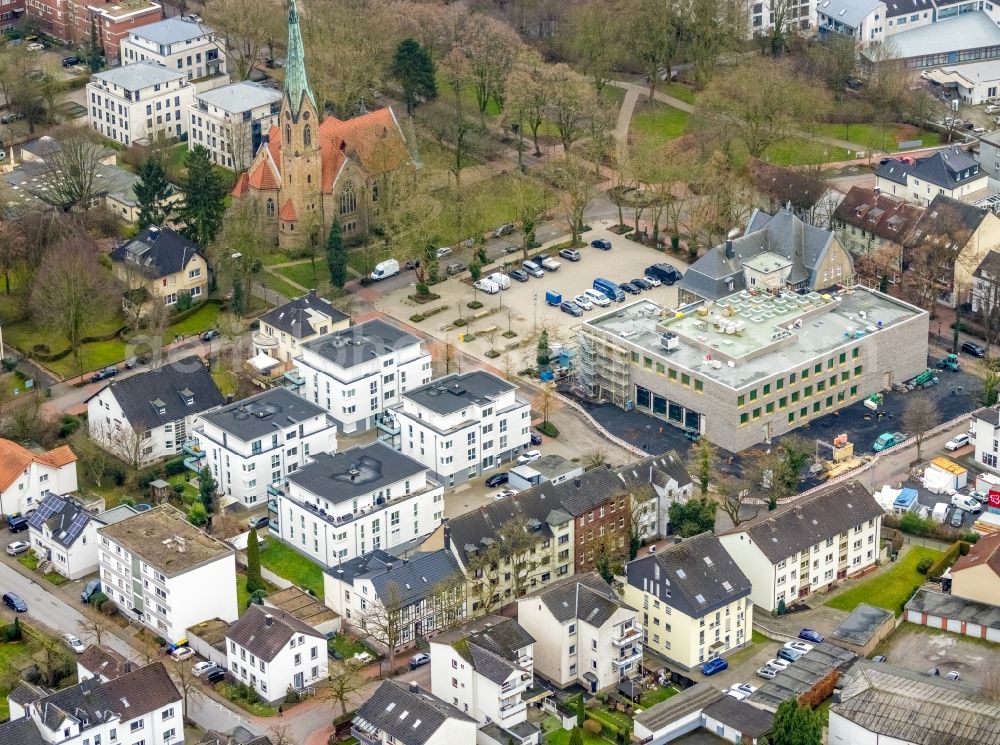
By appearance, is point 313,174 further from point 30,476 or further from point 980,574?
point 980,574

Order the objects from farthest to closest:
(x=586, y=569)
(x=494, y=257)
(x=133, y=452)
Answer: (x=494, y=257) → (x=133, y=452) → (x=586, y=569)

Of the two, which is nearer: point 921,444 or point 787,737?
point 787,737

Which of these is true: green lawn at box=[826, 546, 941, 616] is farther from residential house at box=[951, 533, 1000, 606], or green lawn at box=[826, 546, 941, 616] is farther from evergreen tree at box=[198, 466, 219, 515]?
evergreen tree at box=[198, 466, 219, 515]

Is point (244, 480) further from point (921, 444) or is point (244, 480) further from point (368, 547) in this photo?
point (921, 444)

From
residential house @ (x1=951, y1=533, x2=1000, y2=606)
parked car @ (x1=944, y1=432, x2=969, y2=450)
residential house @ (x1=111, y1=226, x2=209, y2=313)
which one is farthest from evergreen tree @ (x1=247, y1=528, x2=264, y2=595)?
parked car @ (x1=944, y1=432, x2=969, y2=450)

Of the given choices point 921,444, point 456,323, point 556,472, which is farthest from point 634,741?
point 456,323

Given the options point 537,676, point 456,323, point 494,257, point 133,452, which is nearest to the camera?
point 537,676

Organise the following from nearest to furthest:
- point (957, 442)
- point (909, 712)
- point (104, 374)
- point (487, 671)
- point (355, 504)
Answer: point (909, 712)
point (487, 671)
point (355, 504)
point (957, 442)
point (104, 374)

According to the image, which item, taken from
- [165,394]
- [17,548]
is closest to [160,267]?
[165,394]
